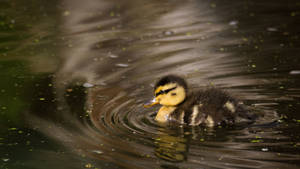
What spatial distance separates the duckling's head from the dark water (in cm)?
27

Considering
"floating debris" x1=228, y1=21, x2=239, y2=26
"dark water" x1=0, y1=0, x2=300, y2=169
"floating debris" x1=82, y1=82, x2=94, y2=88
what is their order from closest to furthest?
"dark water" x1=0, y1=0, x2=300, y2=169, "floating debris" x1=82, y1=82, x2=94, y2=88, "floating debris" x1=228, y1=21, x2=239, y2=26

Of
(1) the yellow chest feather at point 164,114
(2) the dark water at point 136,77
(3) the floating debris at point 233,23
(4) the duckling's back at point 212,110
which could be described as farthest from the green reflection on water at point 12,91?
(3) the floating debris at point 233,23

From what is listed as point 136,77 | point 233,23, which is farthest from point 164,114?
point 233,23

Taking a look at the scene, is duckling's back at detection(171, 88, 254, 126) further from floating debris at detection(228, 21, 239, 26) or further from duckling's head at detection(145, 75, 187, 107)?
floating debris at detection(228, 21, 239, 26)

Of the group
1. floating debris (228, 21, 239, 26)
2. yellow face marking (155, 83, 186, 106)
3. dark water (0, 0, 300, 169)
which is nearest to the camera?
dark water (0, 0, 300, 169)

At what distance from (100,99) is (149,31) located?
2548 millimetres

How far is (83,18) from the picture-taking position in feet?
28.1

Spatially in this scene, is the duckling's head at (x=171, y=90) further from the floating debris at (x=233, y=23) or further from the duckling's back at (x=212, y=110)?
the floating debris at (x=233, y=23)

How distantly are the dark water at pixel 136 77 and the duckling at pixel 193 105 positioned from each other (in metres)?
0.13

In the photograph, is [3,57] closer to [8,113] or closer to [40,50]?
[40,50]

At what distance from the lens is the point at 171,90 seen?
193 inches

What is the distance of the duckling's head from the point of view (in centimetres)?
490

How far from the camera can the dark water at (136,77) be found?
4238 millimetres

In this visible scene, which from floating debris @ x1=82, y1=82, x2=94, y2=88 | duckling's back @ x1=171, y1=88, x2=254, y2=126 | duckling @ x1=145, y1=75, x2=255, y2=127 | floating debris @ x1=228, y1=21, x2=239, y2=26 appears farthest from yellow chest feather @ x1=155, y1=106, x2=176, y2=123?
floating debris @ x1=228, y1=21, x2=239, y2=26
